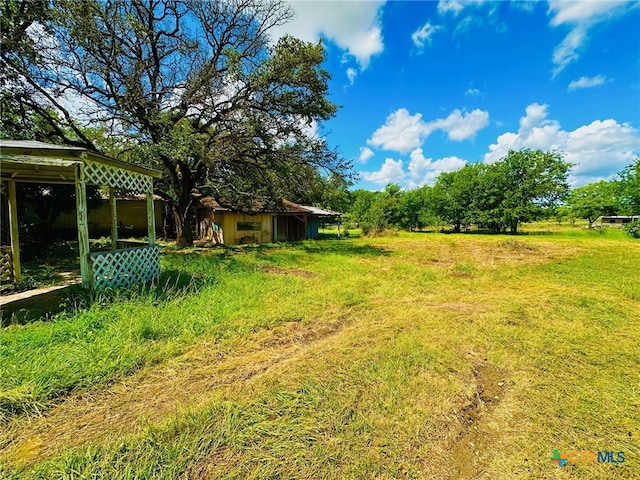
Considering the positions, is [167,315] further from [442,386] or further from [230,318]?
[442,386]

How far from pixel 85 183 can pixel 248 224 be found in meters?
12.1

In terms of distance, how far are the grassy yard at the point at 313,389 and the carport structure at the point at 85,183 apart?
77cm

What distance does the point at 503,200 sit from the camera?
28.0 metres

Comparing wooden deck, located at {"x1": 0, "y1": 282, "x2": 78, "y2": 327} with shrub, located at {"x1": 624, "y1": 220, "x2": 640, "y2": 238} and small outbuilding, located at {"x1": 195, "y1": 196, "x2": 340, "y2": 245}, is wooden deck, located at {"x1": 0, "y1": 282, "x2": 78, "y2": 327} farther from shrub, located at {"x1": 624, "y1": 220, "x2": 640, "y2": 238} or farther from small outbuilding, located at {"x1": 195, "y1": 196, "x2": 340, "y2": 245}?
shrub, located at {"x1": 624, "y1": 220, "x2": 640, "y2": 238}

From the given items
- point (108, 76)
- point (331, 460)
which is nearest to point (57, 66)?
point (108, 76)

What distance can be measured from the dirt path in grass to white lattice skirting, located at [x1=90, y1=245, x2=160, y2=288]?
3047 millimetres

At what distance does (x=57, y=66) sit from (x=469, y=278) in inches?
598

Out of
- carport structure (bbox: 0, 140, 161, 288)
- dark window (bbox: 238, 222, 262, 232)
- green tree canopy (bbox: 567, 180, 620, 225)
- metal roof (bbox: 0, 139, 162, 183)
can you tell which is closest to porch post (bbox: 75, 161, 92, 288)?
carport structure (bbox: 0, 140, 161, 288)

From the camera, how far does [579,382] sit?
280cm

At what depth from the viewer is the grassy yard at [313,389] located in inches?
73.1

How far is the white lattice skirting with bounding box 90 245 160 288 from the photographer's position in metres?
4.92

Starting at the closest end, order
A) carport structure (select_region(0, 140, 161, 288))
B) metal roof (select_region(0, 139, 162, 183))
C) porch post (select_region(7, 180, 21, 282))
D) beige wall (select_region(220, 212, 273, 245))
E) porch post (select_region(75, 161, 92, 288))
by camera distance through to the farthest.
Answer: metal roof (select_region(0, 139, 162, 183))
carport structure (select_region(0, 140, 161, 288))
porch post (select_region(75, 161, 92, 288))
porch post (select_region(7, 180, 21, 282))
beige wall (select_region(220, 212, 273, 245))

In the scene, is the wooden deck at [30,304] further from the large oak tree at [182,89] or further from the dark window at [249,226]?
the dark window at [249,226]

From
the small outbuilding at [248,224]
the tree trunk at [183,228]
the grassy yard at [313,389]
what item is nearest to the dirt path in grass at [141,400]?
the grassy yard at [313,389]
